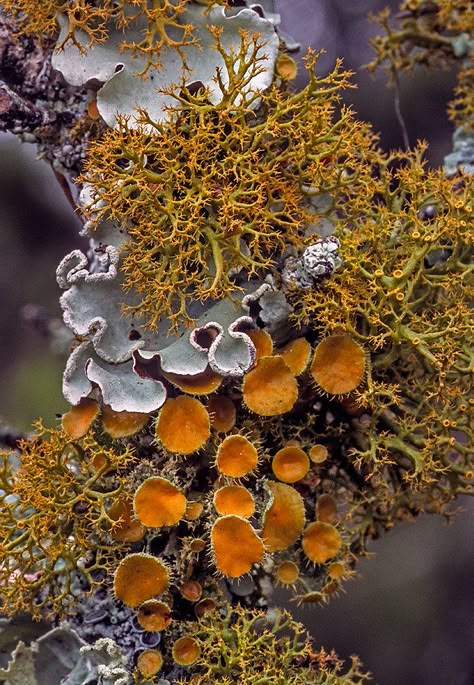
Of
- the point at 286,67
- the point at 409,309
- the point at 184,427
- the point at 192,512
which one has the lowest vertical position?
the point at 192,512

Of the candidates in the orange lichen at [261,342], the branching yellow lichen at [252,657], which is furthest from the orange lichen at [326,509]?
the orange lichen at [261,342]

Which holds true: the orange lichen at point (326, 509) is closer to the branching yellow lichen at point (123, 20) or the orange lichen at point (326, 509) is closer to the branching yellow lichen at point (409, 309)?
the branching yellow lichen at point (409, 309)

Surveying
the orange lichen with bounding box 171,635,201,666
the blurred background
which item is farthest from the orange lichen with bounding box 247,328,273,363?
the blurred background

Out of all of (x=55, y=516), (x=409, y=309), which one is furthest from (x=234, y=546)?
(x=409, y=309)

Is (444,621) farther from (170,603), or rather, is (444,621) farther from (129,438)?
(129,438)

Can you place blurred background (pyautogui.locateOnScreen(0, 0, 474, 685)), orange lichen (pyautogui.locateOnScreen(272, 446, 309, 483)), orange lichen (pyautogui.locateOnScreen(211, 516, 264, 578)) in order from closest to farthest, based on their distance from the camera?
orange lichen (pyautogui.locateOnScreen(211, 516, 264, 578)) → orange lichen (pyautogui.locateOnScreen(272, 446, 309, 483)) → blurred background (pyautogui.locateOnScreen(0, 0, 474, 685))

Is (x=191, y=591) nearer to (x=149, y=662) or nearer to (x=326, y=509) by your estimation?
(x=149, y=662)

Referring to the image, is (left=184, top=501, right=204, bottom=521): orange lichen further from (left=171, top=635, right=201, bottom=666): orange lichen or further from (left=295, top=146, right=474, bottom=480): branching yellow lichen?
(left=295, top=146, right=474, bottom=480): branching yellow lichen
